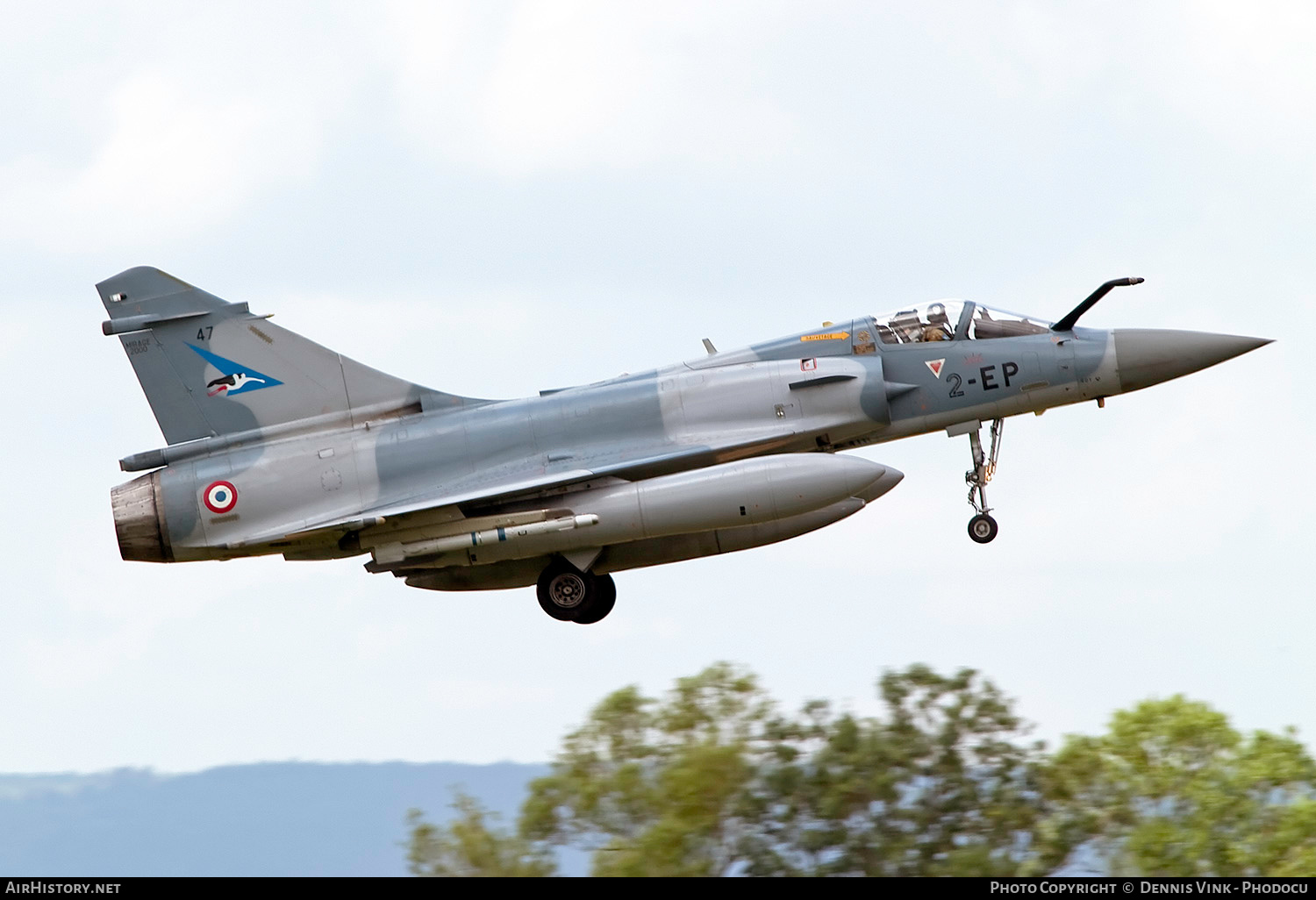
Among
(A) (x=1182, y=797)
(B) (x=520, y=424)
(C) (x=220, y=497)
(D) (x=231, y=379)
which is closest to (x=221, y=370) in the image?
(D) (x=231, y=379)

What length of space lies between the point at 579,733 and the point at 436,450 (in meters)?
4.76

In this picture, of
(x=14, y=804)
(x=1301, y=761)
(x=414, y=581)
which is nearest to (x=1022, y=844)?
(x=1301, y=761)

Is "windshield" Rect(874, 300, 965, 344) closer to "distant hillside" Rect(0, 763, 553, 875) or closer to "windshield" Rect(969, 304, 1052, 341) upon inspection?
"windshield" Rect(969, 304, 1052, 341)

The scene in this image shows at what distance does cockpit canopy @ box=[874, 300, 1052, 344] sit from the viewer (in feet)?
64.5

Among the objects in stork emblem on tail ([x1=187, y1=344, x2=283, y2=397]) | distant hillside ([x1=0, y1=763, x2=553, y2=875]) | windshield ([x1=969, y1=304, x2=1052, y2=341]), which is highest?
stork emblem on tail ([x1=187, y1=344, x2=283, y2=397])

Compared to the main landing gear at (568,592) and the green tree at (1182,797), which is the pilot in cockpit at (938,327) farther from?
the green tree at (1182,797)

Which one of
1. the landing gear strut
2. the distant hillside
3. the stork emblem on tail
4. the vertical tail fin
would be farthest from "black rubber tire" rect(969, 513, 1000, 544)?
the distant hillside

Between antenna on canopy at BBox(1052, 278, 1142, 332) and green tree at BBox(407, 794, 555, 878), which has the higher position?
antenna on canopy at BBox(1052, 278, 1142, 332)

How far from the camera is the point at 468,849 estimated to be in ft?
63.9

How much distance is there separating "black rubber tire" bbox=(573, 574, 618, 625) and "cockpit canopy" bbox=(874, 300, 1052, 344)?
4461mm

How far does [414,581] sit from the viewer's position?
68.6ft

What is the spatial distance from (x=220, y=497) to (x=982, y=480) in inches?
353

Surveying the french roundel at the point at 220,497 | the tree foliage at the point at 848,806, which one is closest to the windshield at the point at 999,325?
the tree foliage at the point at 848,806
